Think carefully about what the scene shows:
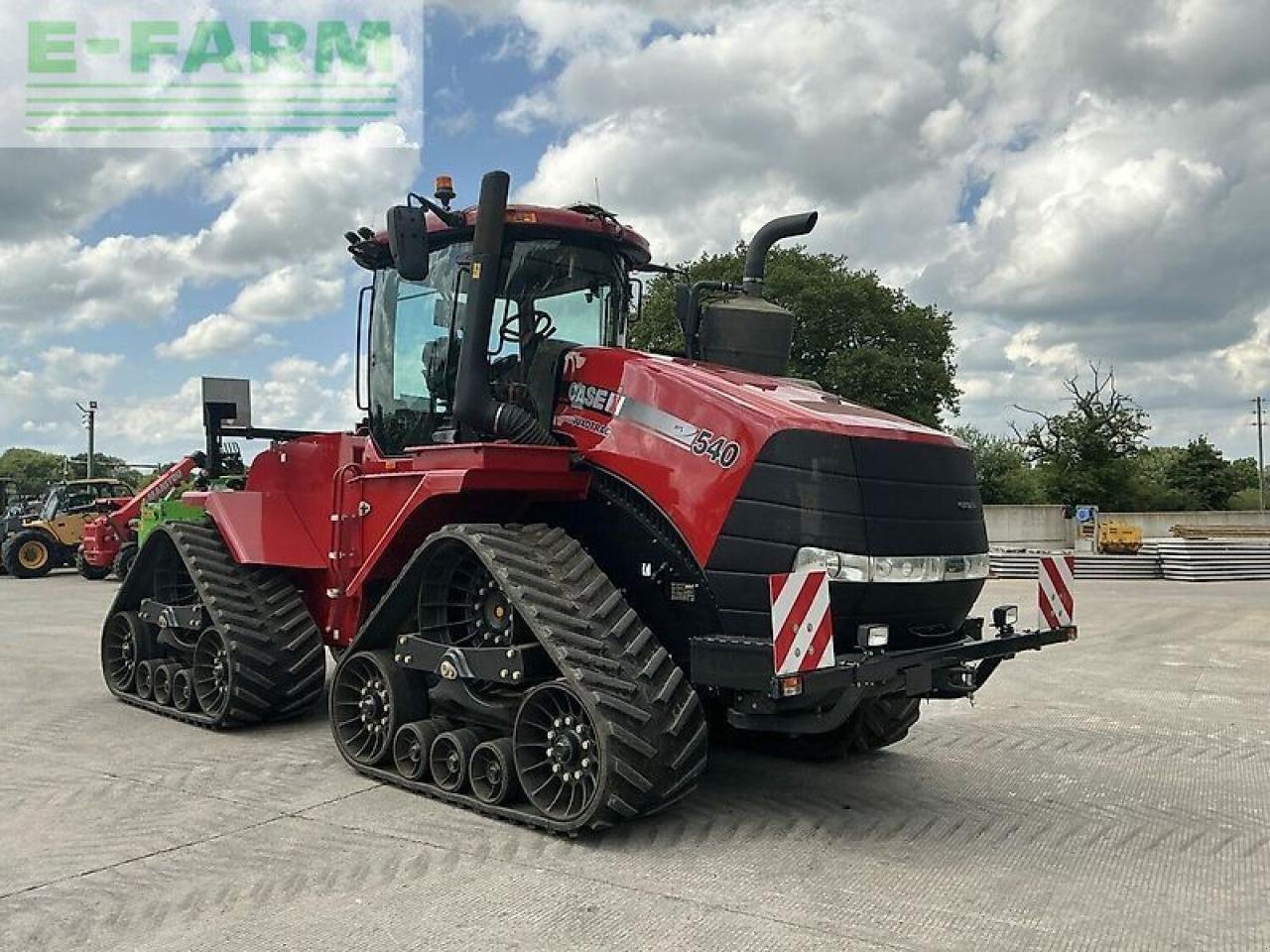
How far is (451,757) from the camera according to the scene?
576cm

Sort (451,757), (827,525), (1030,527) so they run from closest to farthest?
1. (827,525)
2. (451,757)
3. (1030,527)

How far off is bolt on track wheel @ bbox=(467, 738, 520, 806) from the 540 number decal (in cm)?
171

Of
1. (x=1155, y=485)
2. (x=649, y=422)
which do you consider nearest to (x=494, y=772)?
(x=649, y=422)

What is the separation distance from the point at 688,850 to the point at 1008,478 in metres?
51.8

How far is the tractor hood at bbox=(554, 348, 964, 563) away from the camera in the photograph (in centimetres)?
525

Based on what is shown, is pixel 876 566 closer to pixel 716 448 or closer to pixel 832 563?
pixel 832 563

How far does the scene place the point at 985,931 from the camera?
13.4 feet

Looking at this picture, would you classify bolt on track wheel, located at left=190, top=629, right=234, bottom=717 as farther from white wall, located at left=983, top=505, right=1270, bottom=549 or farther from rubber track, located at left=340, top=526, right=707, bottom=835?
white wall, located at left=983, top=505, right=1270, bottom=549

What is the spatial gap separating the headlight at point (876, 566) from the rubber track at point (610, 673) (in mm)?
812

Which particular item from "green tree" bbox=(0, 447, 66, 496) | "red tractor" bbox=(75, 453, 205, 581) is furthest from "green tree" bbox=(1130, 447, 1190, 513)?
"green tree" bbox=(0, 447, 66, 496)

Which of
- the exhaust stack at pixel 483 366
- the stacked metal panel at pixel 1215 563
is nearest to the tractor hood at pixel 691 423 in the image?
the exhaust stack at pixel 483 366

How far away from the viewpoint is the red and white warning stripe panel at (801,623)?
4.76 m

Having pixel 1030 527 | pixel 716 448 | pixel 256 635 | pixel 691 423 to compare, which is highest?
pixel 691 423

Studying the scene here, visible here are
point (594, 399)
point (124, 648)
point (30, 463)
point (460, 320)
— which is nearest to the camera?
point (594, 399)
